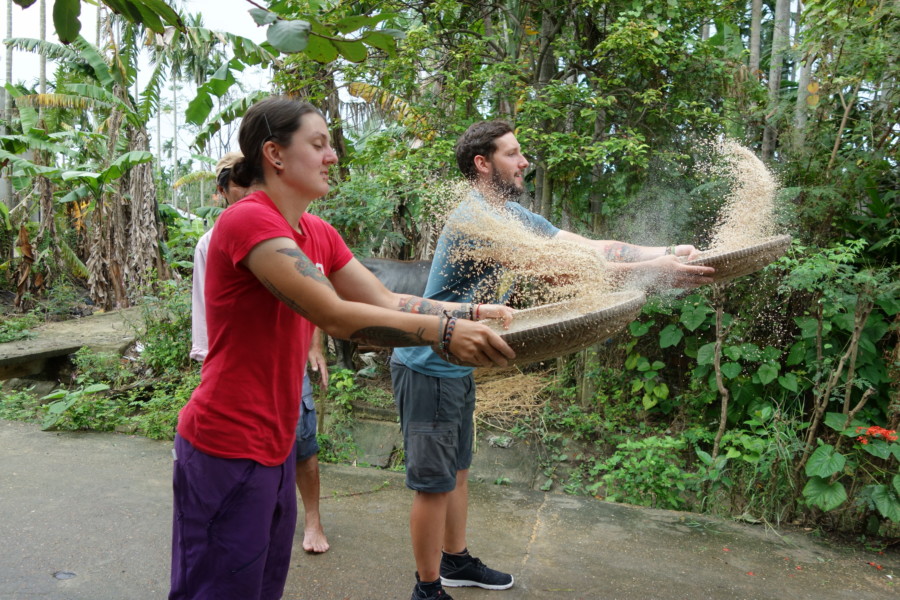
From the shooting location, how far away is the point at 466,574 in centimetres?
271

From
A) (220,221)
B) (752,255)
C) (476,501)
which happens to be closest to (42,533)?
Answer: (476,501)

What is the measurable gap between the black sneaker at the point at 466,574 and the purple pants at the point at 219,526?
1.19m

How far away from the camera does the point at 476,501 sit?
149 inches

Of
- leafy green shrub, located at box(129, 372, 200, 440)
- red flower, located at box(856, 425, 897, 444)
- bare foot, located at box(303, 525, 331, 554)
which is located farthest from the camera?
leafy green shrub, located at box(129, 372, 200, 440)

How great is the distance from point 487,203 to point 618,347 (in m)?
3.10

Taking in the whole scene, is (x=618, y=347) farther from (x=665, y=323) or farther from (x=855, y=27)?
(x=855, y=27)

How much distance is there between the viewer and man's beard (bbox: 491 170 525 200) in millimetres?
2516

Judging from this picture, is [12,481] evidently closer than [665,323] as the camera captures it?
Yes

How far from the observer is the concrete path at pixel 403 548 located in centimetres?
278

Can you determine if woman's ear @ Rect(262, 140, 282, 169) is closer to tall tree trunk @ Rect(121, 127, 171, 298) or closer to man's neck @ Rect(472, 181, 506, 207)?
man's neck @ Rect(472, 181, 506, 207)

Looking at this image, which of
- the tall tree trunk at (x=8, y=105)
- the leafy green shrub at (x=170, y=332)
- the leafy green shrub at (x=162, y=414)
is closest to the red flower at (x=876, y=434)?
the leafy green shrub at (x=162, y=414)

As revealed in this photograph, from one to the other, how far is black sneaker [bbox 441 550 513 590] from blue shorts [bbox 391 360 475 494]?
0.50 m

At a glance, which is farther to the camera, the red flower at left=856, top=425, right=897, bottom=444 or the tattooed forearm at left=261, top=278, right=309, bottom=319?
the red flower at left=856, top=425, right=897, bottom=444

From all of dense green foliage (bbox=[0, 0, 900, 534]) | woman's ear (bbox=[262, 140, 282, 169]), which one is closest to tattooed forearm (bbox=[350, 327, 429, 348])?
woman's ear (bbox=[262, 140, 282, 169])
